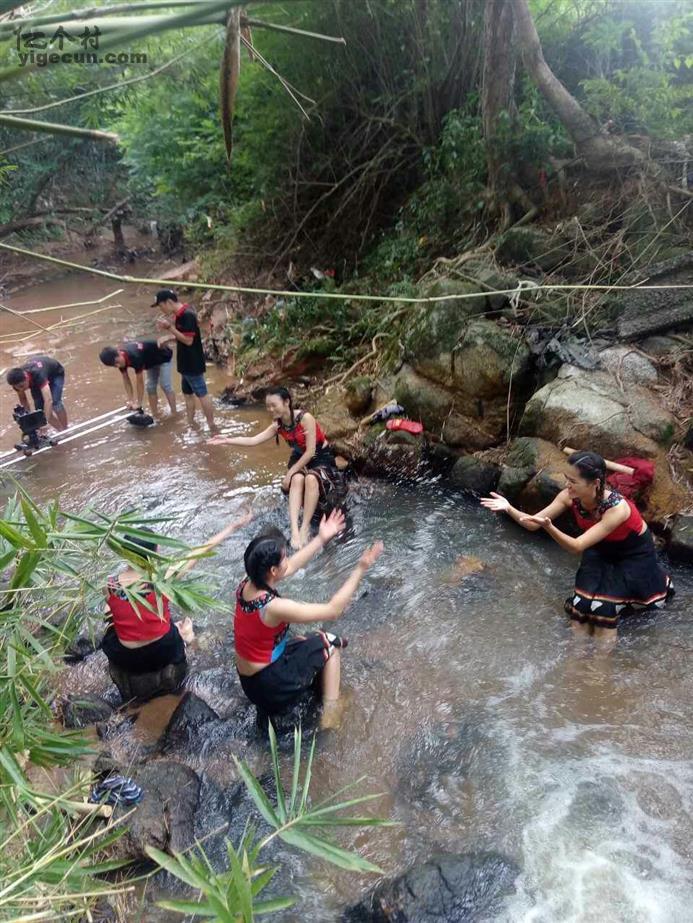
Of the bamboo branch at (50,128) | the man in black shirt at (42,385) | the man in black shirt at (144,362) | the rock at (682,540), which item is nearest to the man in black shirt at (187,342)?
the man in black shirt at (144,362)

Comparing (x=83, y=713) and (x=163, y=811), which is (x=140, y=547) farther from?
(x=83, y=713)

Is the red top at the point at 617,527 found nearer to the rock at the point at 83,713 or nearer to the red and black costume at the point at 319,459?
the red and black costume at the point at 319,459

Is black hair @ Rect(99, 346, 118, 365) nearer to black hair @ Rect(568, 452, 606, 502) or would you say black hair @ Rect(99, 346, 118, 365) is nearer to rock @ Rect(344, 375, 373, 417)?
rock @ Rect(344, 375, 373, 417)

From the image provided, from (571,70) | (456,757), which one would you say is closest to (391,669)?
(456,757)

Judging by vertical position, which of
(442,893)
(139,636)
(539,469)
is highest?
(539,469)

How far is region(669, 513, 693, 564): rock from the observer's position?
15.1 feet

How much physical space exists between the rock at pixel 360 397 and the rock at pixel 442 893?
4915mm

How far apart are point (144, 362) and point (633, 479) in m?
5.73

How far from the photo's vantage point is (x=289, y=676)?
3594mm

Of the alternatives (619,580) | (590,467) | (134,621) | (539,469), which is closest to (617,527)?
(619,580)

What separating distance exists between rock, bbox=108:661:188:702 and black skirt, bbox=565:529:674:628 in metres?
2.67

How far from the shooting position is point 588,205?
666 centimetres

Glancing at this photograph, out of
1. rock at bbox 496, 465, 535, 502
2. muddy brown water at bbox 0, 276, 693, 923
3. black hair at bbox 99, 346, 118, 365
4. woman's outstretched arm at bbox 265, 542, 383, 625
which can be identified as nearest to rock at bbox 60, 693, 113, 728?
muddy brown water at bbox 0, 276, 693, 923

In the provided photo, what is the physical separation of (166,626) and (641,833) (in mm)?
2773
